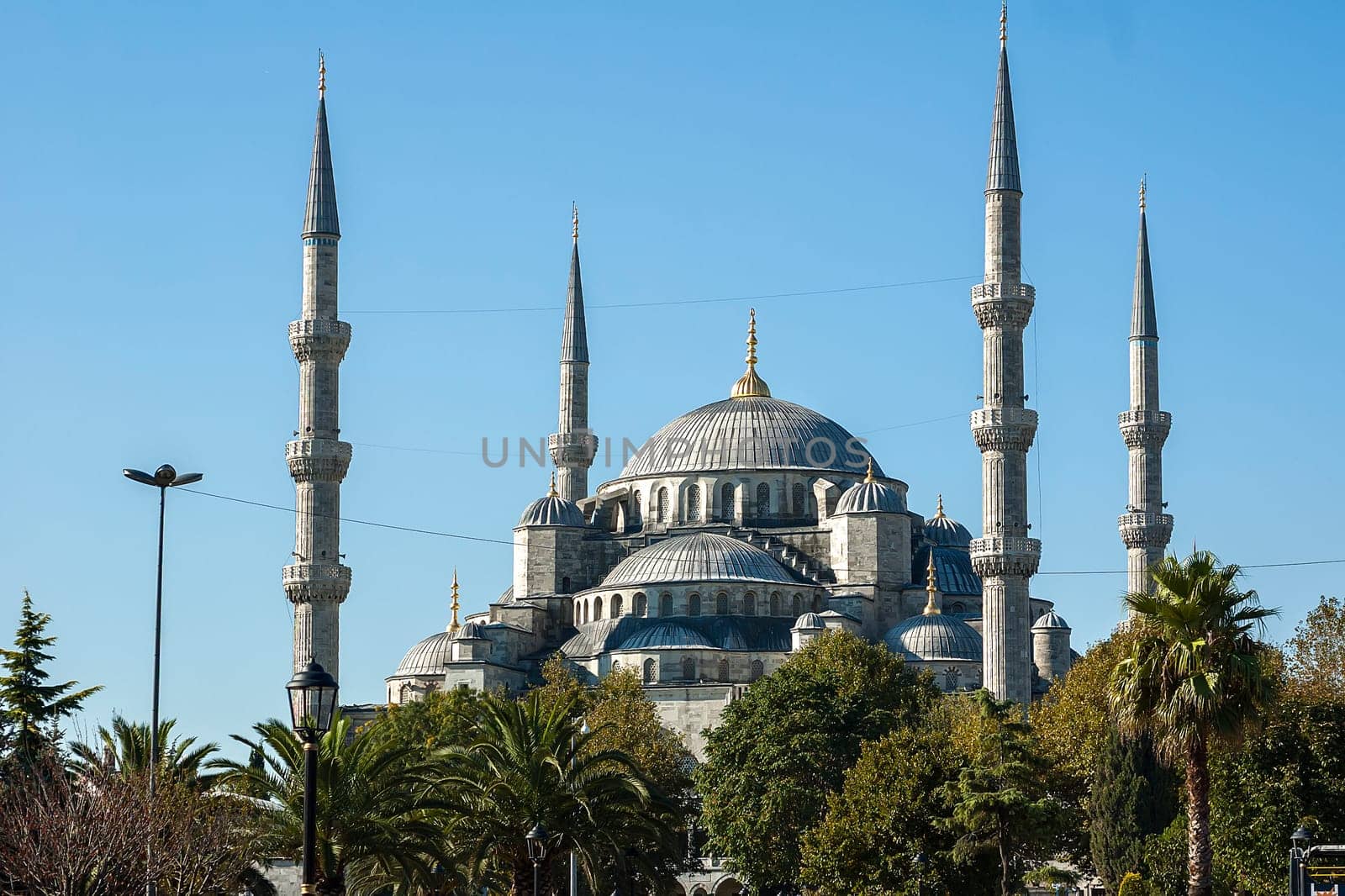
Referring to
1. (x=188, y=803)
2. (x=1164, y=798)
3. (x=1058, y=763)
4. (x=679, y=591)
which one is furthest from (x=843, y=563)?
(x=188, y=803)

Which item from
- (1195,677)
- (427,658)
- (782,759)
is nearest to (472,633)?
(427,658)

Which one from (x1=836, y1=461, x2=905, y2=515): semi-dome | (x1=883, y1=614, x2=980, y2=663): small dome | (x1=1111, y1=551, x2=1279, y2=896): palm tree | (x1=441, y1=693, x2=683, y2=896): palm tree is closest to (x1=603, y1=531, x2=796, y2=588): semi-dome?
(x1=836, y1=461, x2=905, y2=515): semi-dome

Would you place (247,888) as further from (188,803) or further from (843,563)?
(843,563)

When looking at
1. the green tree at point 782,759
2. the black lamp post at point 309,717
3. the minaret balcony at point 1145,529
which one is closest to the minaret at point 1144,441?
the minaret balcony at point 1145,529

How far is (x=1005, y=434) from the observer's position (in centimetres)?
6262

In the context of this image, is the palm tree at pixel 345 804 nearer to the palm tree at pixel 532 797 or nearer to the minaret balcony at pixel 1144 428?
the palm tree at pixel 532 797

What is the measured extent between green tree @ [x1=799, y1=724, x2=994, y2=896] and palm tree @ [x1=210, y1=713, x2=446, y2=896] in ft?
34.5

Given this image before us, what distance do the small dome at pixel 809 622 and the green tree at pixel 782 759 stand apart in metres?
14.1

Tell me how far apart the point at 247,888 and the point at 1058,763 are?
68.1 feet

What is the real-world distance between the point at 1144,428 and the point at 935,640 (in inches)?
361

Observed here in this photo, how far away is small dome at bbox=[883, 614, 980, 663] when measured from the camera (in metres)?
69.8

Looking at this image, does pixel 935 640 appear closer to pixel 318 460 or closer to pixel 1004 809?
pixel 318 460

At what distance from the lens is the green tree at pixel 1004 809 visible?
40.3 m

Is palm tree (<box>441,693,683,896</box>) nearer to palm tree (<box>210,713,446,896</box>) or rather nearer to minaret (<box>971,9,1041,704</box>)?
palm tree (<box>210,713,446,896</box>)
